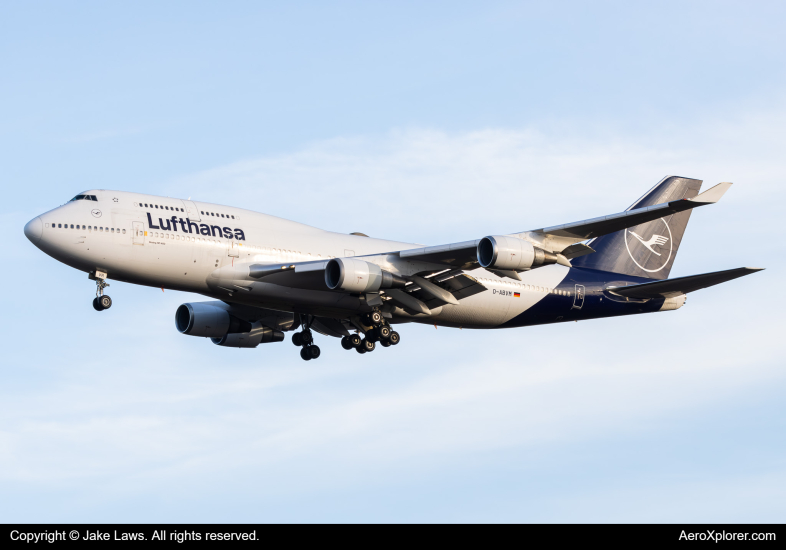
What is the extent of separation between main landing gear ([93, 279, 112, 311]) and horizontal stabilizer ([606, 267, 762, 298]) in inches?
871

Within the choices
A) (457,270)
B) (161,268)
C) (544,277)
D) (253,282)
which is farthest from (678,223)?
(161,268)

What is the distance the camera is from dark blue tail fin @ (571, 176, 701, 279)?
46.1 metres

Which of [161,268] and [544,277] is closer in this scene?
[161,268]

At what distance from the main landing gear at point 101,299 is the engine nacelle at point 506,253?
1406 cm

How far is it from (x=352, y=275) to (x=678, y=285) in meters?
14.8

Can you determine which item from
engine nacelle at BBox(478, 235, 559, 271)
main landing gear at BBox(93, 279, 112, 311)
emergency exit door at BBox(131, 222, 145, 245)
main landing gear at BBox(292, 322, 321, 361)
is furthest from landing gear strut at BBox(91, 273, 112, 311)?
engine nacelle at BBox(478, 235, 559, 271)

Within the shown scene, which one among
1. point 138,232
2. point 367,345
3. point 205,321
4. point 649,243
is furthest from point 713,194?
point 205,321

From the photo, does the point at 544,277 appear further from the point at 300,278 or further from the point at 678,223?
the point at 300,278

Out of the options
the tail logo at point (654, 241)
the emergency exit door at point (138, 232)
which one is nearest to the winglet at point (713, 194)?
the tail logo at point (654, 241)

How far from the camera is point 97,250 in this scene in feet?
117

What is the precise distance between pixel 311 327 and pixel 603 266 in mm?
14087

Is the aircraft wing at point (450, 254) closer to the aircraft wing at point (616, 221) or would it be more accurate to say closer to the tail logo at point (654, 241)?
the aircraft wing at point (616, 221)

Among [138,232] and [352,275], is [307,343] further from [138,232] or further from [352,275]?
[138,232]

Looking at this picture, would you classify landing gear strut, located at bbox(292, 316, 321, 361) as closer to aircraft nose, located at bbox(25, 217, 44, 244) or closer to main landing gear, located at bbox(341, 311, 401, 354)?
main landing gear, located at bbox(341, 311, 401, 354)
